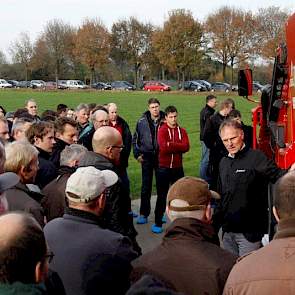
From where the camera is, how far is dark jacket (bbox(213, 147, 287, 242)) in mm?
5395

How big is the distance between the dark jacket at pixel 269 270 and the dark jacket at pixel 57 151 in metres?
3.63

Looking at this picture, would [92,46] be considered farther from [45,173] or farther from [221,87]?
[45,173]

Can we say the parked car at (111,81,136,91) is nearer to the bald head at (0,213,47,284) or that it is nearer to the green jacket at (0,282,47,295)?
the bald head at (0,213,47,284)

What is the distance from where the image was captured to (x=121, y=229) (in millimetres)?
4629

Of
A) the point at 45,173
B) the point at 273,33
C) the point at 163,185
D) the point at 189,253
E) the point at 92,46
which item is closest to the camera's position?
the point at 189,253

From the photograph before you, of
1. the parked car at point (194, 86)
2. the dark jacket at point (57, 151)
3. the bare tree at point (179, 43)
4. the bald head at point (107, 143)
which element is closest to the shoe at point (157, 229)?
the dark jacket at point (57, 151)

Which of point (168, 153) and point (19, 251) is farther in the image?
point (168, 153)

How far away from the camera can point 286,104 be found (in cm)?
681

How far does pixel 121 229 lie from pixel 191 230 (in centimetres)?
154

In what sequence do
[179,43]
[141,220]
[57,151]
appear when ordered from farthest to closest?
[179,43], [141,220], [57,151]

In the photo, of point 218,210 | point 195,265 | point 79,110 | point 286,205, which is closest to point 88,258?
point 195,265

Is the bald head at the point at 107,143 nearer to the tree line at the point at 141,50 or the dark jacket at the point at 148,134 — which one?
the dark jacket at the point at 148,134

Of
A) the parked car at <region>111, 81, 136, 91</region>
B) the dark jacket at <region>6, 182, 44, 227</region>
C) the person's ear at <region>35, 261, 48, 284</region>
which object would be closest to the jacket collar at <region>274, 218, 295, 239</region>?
the person's ear at <region>35, 261, 48, 284</region>

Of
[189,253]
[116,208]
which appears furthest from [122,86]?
[189,253]
